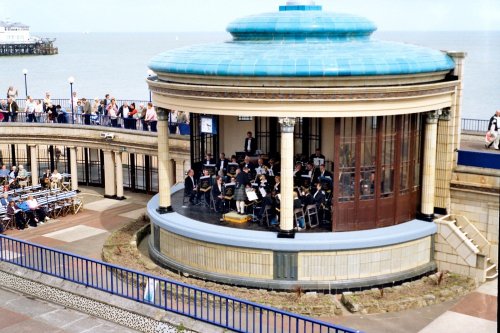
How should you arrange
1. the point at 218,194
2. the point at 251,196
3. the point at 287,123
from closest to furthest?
the point at 287,123, the point at 251,196, the point at 218,194

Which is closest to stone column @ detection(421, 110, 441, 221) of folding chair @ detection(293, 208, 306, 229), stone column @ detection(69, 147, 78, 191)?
folding chair @ detection(293, 208, 306, 229)

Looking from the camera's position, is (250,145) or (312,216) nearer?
(312,216)

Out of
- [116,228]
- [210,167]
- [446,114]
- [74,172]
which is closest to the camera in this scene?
[446,114]

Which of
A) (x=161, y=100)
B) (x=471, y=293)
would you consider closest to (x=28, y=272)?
(x=161, y=100)

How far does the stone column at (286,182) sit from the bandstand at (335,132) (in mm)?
28

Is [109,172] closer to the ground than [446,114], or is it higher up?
closer to the ground

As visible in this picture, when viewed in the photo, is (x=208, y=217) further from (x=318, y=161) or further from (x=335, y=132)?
(x=335, y=132)

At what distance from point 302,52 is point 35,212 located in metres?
13.6

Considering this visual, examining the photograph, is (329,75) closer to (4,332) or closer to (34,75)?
(4,332)

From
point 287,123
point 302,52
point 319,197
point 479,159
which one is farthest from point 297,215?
point 479,159

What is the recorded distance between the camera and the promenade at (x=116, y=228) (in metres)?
17.8

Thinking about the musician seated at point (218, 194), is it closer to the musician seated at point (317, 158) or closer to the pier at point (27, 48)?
the musician seated at point (317, 158)

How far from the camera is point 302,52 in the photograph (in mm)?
20125

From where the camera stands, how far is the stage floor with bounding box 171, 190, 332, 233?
20.8 m
